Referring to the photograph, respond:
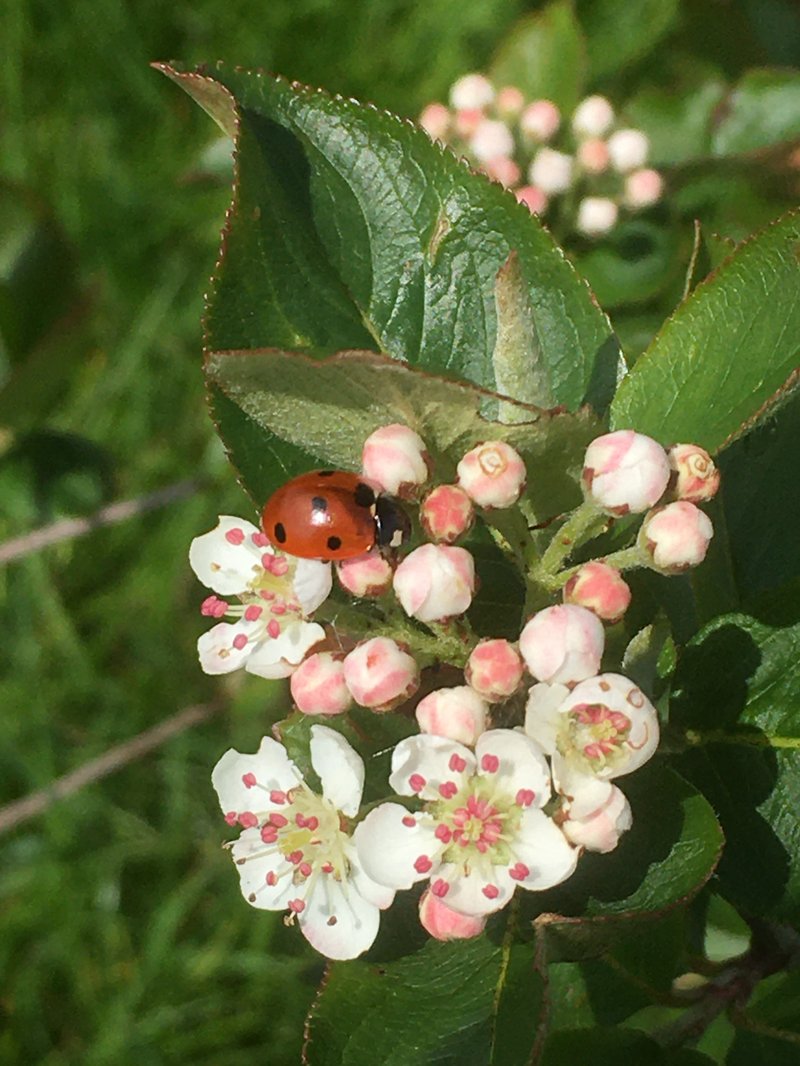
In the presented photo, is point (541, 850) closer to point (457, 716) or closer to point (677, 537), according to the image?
point (457, 716)

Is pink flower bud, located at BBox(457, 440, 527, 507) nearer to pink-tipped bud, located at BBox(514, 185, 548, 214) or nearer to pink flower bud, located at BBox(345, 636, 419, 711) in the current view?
pink flower bud, located at BBox(345, 636, 419, 711)

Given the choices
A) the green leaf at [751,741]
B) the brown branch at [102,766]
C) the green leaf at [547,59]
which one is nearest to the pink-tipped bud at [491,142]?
the green leaf at [547,59]

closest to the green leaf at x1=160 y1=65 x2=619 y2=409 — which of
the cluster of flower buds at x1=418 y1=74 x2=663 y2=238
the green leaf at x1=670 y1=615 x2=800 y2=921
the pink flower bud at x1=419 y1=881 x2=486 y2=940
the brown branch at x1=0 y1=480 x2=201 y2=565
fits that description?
the green leaf at x1=670 y1=615 x2=800 y2=921

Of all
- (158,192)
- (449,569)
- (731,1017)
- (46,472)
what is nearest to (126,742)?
(46,472)

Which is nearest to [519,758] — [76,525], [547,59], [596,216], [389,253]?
[389,253]

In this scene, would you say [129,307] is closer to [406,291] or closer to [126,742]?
[126,742]

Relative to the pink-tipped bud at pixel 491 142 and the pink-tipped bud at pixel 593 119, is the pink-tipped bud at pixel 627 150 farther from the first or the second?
the pink-tipped bud at pixel 491 142
